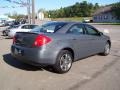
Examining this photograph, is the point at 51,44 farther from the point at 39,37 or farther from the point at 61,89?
the point at 61,89

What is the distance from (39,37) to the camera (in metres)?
6.34

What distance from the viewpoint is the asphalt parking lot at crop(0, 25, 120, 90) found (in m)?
5.57

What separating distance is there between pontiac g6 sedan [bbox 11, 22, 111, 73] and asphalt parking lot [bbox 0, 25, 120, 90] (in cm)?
38

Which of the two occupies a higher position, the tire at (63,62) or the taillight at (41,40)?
the taillight at (41,40)

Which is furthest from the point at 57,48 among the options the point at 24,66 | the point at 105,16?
the point at 105,16

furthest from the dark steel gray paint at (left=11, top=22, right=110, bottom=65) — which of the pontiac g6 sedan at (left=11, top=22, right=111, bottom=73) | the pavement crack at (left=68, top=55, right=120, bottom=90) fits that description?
the pavement crack at (left=68, top=55, right=120, bottom=90)

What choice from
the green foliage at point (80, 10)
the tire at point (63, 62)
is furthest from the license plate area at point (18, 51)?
the green foliage at point (80, 10)

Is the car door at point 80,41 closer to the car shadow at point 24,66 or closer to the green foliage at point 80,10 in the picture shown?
the car shadow at point 24,66

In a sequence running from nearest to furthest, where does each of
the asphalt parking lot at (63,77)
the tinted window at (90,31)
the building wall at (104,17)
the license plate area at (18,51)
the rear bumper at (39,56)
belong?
1. the asphalt parking lot at (63,77)
2. the rear bumper at (39,56)
3. the license plate area at (18,51)
4. the tinted window at (90,31)
5. the building wall at (104,17)

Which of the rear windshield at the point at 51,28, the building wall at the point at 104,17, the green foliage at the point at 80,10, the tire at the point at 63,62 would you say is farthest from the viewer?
the green foliage at the point at 80,10

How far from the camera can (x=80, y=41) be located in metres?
7.48

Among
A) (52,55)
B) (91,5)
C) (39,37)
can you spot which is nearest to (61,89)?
(52,55)

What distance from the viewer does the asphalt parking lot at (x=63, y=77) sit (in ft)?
18.3

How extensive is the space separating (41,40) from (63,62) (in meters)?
1.02
